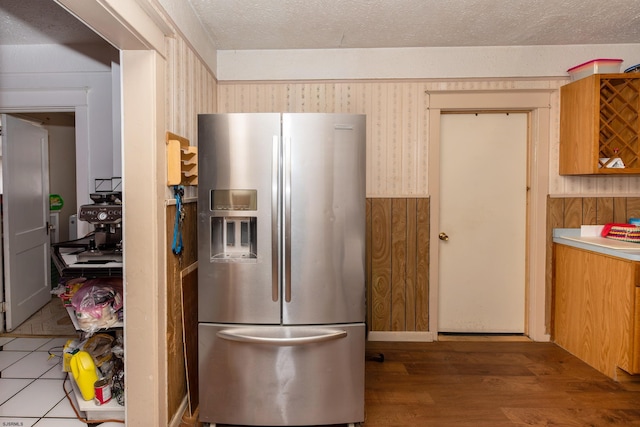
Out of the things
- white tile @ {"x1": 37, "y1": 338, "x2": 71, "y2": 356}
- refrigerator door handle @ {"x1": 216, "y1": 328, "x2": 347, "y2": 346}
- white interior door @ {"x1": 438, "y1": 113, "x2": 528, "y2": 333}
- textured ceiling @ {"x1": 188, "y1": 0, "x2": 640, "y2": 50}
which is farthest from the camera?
white interior door @ {"x1": 438, "y1": 113, "x2": 528, "y2": 333}

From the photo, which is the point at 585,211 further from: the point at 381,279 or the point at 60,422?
the point at 60,422

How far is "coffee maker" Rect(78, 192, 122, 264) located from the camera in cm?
212

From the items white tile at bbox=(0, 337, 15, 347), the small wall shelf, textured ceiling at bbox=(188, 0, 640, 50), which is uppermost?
textured ceiling at bbox=(188, 0, 640, 50)

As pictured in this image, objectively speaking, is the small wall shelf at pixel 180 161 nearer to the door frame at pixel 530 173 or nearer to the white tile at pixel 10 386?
the white tile at pixel 10 386

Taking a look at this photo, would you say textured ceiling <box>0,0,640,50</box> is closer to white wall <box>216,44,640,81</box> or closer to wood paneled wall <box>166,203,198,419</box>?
white wall <box>216,44,640,81</box>

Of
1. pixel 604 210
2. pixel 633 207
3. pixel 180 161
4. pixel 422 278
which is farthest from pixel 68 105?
pixel 633 207

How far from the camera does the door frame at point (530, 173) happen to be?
10.2 ft

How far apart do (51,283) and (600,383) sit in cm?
509

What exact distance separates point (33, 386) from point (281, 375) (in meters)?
1.79

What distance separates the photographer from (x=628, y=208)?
10.2 ft

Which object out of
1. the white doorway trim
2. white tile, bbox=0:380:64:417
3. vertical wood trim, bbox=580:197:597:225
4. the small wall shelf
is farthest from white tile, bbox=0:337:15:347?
vertical wood trim, bbox=580:197:597:225

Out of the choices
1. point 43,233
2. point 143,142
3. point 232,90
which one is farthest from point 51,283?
point 143,142

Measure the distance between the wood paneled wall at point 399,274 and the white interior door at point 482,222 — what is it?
217 millimetres

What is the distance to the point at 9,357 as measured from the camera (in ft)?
9.40
